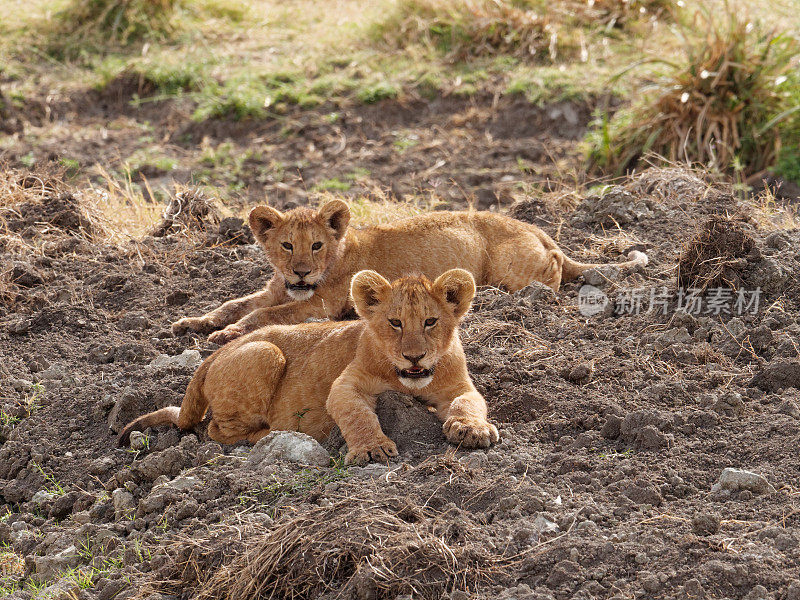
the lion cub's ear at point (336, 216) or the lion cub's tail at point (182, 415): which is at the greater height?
the lion cub's ear at point (336, 216)

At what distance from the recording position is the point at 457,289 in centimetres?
546

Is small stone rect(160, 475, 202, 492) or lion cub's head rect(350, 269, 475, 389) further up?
lion cub's head rect(350, 269, 475, 389)

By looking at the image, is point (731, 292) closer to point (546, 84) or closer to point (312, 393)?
point (312, 393)

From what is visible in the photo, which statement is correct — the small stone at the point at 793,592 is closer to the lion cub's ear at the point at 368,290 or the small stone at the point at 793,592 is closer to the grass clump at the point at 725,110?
the lion cub's ear at the point at 368,290

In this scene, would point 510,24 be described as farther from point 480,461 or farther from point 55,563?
point 55,563

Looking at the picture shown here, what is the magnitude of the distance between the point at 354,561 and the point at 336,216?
12.2ft

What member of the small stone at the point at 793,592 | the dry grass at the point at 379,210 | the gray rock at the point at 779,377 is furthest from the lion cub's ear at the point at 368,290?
the dry grass at the point at 379,210

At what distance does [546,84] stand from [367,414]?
349 inches

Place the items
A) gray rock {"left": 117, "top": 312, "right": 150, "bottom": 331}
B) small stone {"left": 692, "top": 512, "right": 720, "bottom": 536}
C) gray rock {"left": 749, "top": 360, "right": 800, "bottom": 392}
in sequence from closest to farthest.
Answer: small stone {"left": 692, "top": 512, "right": 720, "bottom": 536}
gray rock {"left": 749, "top": 360, "right": 800, "bottom": 392}
gray rock {"left": 117, "top": 312, "right": 150, "bottom": 331}

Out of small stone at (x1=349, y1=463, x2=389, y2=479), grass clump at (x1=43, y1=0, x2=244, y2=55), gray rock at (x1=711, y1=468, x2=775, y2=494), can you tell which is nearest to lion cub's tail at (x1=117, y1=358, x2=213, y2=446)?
small stone at (x1=349, y1=463, x2=389, y2=479)

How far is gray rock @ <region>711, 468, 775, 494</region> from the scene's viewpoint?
459cm

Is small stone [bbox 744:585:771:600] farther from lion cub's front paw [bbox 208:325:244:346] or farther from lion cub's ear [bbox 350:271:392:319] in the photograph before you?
lion cub's front paw [bbox 208:325:244:346]

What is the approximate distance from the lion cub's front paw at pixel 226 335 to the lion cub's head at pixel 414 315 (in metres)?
1.85

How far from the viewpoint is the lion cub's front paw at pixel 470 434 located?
5.10 meters
